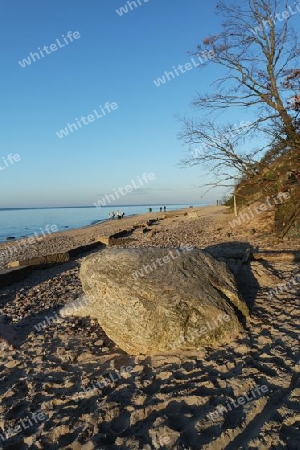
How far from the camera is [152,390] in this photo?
134 inches

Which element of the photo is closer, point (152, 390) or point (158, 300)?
point (152, 390)

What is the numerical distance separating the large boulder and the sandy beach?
0.67 ft

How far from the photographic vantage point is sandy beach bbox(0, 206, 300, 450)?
271 centimetres

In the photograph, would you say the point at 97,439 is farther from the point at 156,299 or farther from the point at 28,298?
the point at 28,298

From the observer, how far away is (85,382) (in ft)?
12.3

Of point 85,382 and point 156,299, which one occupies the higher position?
point 156,299

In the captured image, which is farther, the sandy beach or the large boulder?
the large boulder

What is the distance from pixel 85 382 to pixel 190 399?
1317 mm

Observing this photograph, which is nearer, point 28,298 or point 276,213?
point 28,298

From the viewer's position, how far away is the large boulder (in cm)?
428

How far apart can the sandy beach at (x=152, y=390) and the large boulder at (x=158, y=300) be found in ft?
0.67

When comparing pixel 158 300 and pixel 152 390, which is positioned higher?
pixel 158 300

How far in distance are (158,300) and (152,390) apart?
1196 mm

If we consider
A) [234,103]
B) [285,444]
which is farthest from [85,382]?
[234,103]
